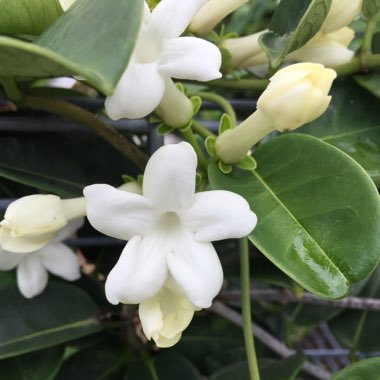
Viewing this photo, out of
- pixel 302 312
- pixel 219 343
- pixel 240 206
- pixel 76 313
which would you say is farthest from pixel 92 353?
pixel 240 206

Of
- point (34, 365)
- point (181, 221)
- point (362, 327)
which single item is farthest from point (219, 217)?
point (362, 327)

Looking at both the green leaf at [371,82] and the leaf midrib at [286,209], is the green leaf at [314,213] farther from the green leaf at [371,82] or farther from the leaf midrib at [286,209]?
the green leaf at [371,82]

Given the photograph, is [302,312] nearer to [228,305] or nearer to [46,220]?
[228,305]

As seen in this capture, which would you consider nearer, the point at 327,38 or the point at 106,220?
the point at 106,220

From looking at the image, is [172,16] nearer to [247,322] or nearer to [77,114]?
[77,114]

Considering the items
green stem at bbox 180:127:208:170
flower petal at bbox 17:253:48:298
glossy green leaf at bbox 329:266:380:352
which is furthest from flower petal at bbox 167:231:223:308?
glossy green leaf at bbox 329:266:380:352

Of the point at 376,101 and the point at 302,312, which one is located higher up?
the point at 376,101

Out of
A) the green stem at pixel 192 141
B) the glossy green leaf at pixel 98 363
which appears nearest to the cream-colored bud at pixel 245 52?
the green stem at pixel 192 141
